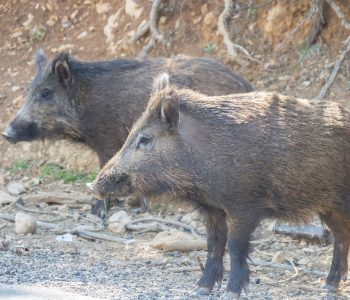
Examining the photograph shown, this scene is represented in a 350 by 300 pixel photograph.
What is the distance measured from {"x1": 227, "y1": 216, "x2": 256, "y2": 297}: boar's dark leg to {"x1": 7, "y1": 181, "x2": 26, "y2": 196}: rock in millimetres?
4248

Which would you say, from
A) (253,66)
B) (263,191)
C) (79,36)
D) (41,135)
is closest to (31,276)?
(263,191)

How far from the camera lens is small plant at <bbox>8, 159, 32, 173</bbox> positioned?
37.2 feet

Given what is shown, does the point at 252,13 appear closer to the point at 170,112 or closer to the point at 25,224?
the point at 25,224

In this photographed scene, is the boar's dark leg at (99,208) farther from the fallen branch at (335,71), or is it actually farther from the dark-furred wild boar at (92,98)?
the fallen branch at (335,71)

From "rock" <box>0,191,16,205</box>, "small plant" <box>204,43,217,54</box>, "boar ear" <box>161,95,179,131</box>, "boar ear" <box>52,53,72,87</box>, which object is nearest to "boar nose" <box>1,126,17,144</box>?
"rock" <box>0,191,16,205</box>

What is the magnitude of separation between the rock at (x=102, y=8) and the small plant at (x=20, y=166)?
2261mm

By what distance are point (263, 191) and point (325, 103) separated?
35.7 inches

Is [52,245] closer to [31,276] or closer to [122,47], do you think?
[31,276]

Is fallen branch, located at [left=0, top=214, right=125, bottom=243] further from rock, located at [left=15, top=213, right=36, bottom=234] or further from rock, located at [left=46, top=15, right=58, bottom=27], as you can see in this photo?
rock, located at [left=46, top=15, right=58, bottom=27]

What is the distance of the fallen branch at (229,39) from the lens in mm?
11164

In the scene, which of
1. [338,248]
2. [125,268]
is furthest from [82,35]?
[338,248]

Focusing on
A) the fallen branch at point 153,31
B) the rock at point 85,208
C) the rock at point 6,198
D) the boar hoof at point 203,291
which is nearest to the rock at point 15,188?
the rock at point 6,198

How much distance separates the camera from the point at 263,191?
22.6ft

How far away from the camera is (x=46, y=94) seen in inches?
400
